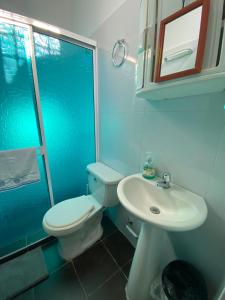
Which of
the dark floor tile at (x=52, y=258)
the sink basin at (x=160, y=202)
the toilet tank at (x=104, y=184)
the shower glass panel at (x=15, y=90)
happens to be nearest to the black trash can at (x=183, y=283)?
the sink basin at (x=160, y=202)

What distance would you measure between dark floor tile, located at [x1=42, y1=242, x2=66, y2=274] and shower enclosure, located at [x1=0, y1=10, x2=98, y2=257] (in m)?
0.15

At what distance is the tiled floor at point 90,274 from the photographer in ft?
3.39

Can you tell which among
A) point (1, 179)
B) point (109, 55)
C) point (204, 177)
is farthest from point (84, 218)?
point (109, 55)

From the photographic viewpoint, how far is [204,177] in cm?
75

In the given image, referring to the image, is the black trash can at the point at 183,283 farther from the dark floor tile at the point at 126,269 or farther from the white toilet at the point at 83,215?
the white toilet at the point at 83,215

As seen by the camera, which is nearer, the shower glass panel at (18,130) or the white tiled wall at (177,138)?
the white tiled wall at (177,138)

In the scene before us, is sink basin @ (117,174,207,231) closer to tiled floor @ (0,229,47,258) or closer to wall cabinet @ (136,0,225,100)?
wall cabinet @ (136,0,225,100)

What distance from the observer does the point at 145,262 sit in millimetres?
854

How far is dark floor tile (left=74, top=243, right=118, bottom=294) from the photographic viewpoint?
1.11 m

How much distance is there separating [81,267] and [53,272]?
236mm

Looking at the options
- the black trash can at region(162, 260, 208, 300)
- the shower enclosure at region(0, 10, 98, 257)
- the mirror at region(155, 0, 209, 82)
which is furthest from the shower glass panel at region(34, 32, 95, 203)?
the black trash can at region(162, 260, 208, 300)

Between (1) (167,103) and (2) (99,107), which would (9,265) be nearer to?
(2) (99,107)

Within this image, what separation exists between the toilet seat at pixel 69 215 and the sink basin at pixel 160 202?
58 centimetres

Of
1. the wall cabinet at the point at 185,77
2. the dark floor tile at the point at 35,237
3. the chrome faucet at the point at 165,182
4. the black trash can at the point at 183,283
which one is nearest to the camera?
the wall cabinet at the point at 185,77
